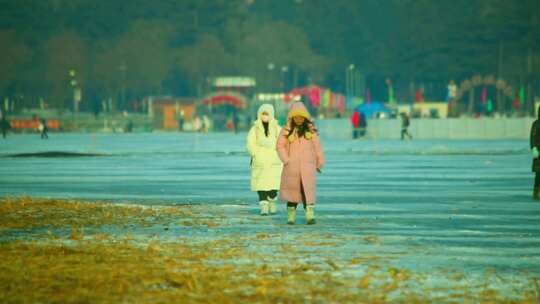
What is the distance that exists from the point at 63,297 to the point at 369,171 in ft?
79.4

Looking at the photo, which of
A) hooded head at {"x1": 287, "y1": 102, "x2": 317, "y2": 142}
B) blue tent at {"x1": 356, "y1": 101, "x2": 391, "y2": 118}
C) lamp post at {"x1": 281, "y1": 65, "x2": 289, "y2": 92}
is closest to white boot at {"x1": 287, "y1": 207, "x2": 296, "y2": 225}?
hooded head at {"x1": 287, "y1": 102, "x2": 317, "y2": 142}

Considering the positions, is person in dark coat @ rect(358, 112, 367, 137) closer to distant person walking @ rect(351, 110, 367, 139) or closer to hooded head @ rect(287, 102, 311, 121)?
distant person walking @ rect(351, 110, 367, 139)

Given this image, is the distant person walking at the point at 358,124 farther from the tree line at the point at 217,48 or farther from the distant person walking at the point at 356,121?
the tree line at the point at 217,48

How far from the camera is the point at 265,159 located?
19375 millimetres

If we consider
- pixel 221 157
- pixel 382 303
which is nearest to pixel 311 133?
pixel 382 303

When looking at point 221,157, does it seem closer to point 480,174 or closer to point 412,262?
point 480,174

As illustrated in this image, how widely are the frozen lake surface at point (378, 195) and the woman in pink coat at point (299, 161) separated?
37 centimetres

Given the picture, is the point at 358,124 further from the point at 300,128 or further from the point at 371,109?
the point at 300,128

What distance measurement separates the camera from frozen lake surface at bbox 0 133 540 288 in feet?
46.2

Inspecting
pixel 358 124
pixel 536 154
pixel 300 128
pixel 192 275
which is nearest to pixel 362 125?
pixel 358 124

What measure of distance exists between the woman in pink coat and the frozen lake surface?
1.23ft

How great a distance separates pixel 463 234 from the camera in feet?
51.9

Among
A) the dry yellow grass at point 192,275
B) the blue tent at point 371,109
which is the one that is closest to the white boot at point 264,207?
the dry yellow grass at point 192,275

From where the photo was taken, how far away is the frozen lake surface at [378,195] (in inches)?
555
